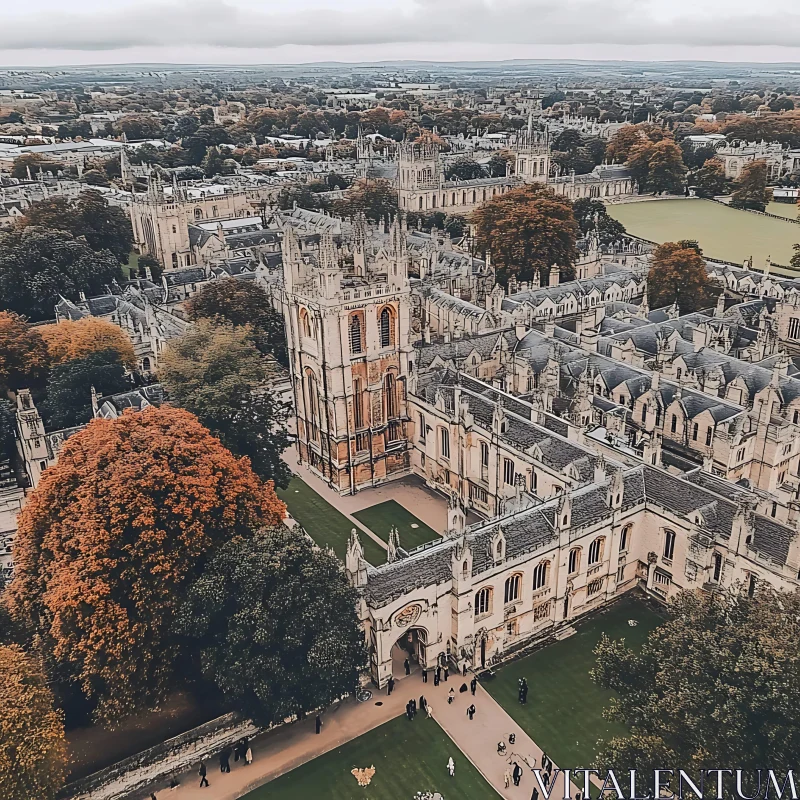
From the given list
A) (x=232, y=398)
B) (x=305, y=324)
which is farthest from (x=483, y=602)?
(x=305, y=324)

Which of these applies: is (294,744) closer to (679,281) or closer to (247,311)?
(247,311)

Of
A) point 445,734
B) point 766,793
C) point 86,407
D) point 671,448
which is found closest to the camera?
point 766,793

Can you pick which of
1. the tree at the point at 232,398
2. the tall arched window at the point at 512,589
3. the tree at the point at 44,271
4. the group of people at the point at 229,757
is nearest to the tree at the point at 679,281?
the tree at the point at 232,398

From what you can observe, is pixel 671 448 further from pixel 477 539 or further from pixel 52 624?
pixel 52 624

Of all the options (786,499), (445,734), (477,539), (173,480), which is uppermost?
(173,480)

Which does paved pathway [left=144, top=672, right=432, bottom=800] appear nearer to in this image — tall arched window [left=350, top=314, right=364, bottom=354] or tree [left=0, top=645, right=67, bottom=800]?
tree [left=0, top=645, right=67, bottom=800]

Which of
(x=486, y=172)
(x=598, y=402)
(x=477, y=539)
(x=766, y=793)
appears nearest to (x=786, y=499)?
(x=598, y=402)
